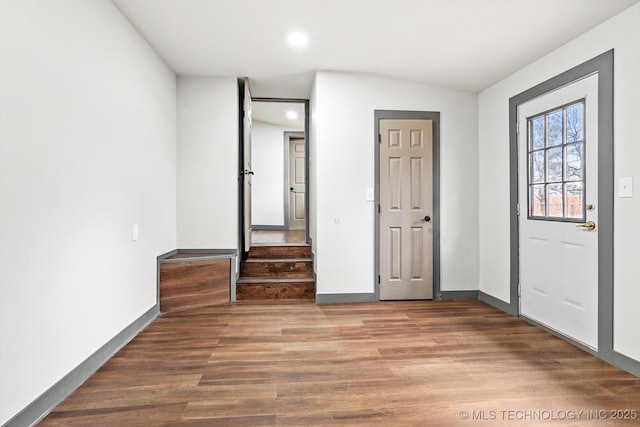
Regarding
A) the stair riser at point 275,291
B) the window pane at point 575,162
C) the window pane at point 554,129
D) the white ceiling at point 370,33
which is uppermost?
the white ceiling at point 370,33

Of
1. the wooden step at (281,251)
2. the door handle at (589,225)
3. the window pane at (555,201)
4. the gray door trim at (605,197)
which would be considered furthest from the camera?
the wooden step at (281,251)

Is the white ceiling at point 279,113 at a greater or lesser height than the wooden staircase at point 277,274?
greater

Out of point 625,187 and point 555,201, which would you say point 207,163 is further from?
point 625,187

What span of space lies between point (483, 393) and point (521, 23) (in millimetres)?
2541

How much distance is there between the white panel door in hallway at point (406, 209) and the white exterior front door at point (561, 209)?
948mm

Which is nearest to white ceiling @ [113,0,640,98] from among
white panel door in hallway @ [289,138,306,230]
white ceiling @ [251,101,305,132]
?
white ceiling @ [251,101,305,132]

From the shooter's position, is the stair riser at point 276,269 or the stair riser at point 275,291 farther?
the stair riser at point 276,269

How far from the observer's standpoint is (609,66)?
2.52 metres

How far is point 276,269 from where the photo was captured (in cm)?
438

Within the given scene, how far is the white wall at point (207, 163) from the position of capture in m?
4.06

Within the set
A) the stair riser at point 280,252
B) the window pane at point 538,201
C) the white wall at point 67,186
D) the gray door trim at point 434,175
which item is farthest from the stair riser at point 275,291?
the window pane at point 538,201

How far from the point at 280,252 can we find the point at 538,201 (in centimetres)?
293

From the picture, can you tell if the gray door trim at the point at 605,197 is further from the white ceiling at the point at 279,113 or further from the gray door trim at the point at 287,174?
the gray door trim at the point at 287,174

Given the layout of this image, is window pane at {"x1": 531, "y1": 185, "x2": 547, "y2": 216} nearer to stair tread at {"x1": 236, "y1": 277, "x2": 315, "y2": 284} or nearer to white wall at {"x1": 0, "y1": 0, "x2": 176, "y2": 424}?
stair tread at {"x1": 236, "y1": 277, "x2": 315, "y2": 284}
